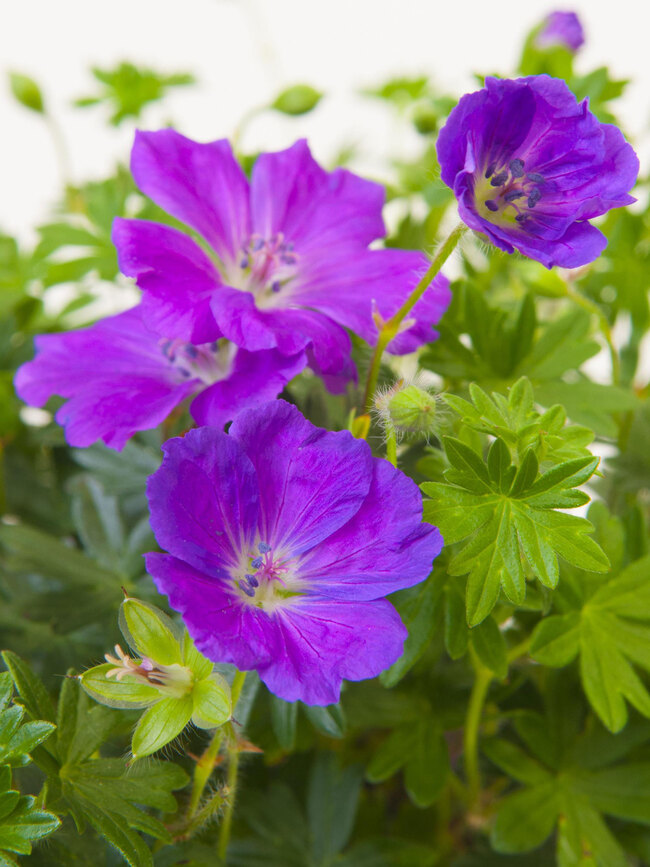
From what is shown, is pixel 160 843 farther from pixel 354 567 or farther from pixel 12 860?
pixel 354 567

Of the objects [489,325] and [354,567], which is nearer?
[354,567]

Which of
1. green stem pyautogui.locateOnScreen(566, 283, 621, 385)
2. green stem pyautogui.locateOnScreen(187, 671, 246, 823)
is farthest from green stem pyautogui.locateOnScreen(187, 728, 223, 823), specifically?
green stem pyautogui.locateOnScreen(566, 283, 621, 385)

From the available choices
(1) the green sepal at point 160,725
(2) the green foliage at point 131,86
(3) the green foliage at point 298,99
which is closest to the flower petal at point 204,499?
(1) the green sepal at point 160,725

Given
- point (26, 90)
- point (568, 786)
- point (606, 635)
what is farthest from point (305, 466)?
point (26, 90)

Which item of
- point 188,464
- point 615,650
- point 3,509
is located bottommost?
point 3,509

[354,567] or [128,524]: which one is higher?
[354,567]

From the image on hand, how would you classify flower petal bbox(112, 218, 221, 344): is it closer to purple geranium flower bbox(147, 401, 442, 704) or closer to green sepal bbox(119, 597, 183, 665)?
purple geranium flower bbox(147, 401, 442, 704)

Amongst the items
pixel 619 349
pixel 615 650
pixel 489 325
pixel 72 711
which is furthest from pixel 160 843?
pixel 619 349

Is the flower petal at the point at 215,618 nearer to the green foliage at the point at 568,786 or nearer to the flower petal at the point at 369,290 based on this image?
the flower petal at the point at 369,290
